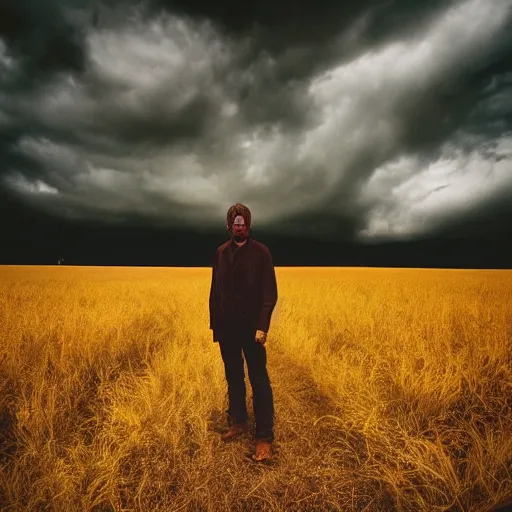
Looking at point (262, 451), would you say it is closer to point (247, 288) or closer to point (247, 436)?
point (247, 436)

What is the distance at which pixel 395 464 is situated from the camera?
95.8 inches

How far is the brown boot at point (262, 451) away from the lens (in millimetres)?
2561

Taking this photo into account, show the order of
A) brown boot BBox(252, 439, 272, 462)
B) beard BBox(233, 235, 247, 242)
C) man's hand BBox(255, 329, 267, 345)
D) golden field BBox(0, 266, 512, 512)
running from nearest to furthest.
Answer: golden field BBox(0, 266, 512, 512) < brown boot BBox(252, 439, 272, 462) < man's hand BBox(255, 329, 267, 345) < beard BBox(233, 235, 247, 242)

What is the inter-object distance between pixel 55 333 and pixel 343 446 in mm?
4877

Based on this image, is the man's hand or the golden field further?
the man's hand

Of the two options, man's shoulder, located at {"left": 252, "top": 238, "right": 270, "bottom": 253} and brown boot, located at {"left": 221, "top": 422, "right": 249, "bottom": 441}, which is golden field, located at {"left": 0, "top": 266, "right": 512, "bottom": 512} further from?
man's shoulder, located at {"left": 252, "top": 238, "right": 270, "bottom": 253}

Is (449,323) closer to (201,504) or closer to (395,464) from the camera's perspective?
(395,464)

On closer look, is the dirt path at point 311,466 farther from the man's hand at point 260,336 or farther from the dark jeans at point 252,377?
the man's hand at point 260,336

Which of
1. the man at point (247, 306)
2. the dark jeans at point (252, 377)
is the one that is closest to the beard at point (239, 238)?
the man at point (247, 306)

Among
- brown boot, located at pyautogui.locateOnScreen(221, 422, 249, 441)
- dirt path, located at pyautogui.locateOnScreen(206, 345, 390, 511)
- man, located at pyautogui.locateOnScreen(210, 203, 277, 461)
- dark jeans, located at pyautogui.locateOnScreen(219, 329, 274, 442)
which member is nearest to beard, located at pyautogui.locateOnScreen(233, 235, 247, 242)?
man, located at pyautogui.locateOnScreen(210, 203, 277, 461)

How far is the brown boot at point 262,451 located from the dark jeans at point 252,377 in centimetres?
5

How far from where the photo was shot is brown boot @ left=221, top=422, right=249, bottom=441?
9.36ft

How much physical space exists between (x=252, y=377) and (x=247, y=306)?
0.68m

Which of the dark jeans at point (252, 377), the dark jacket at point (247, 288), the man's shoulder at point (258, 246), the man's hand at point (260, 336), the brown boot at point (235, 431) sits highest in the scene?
the man's shoulder at point (258, 246)
